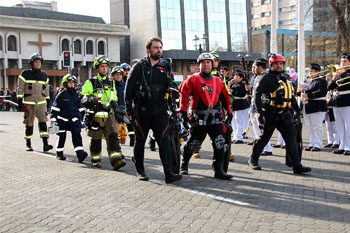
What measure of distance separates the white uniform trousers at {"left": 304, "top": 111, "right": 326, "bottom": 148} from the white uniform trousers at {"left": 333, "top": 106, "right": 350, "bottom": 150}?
0.46 meters

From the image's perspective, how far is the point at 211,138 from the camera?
8242 mm

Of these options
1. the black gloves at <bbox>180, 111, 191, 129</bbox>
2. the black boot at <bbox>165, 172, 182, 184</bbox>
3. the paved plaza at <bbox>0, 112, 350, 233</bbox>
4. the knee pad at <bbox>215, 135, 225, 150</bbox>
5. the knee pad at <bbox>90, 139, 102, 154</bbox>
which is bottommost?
the paved plaza at <bbox>0, 112, 350, 233</bbox>

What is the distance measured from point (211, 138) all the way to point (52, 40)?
189 ft

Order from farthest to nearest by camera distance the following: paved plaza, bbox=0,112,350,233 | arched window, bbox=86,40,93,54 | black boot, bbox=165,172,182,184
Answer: arched window, bbox=86,40,93,54 → black boot, bbox=165,172,182,184 → paved plaza, bbox=0,112,350,233

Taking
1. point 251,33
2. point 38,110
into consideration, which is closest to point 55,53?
point 251,33

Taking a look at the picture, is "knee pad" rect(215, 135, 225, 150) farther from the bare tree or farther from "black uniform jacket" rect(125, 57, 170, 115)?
the bare tree

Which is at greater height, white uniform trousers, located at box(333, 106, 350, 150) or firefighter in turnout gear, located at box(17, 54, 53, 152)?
firefighter in turnout gear, located at box(17, 54, 53, 152)

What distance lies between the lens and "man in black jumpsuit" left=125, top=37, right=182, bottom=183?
7.68m

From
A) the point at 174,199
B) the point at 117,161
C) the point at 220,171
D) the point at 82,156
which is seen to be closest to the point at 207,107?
the point at 220,171

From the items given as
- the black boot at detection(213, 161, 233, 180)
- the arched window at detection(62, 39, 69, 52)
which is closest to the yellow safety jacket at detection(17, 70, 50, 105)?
the black boot at detection(213, 161, 233, 180)

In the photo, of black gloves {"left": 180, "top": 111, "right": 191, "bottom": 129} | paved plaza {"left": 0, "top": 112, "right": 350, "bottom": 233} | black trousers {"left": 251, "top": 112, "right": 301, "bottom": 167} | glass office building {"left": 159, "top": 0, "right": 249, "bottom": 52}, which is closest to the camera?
paved plaza {"left": 0, "top": 112, "right": 350, "bottom": 233}

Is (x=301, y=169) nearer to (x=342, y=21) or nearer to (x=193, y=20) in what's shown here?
(x=342, y=21)

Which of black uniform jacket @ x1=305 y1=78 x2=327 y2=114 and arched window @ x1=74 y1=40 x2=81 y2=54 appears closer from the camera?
black uniform jacket @ x1=305 y1=78 x2=327 y2=114

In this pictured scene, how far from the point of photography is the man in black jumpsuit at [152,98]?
25.2 ft
